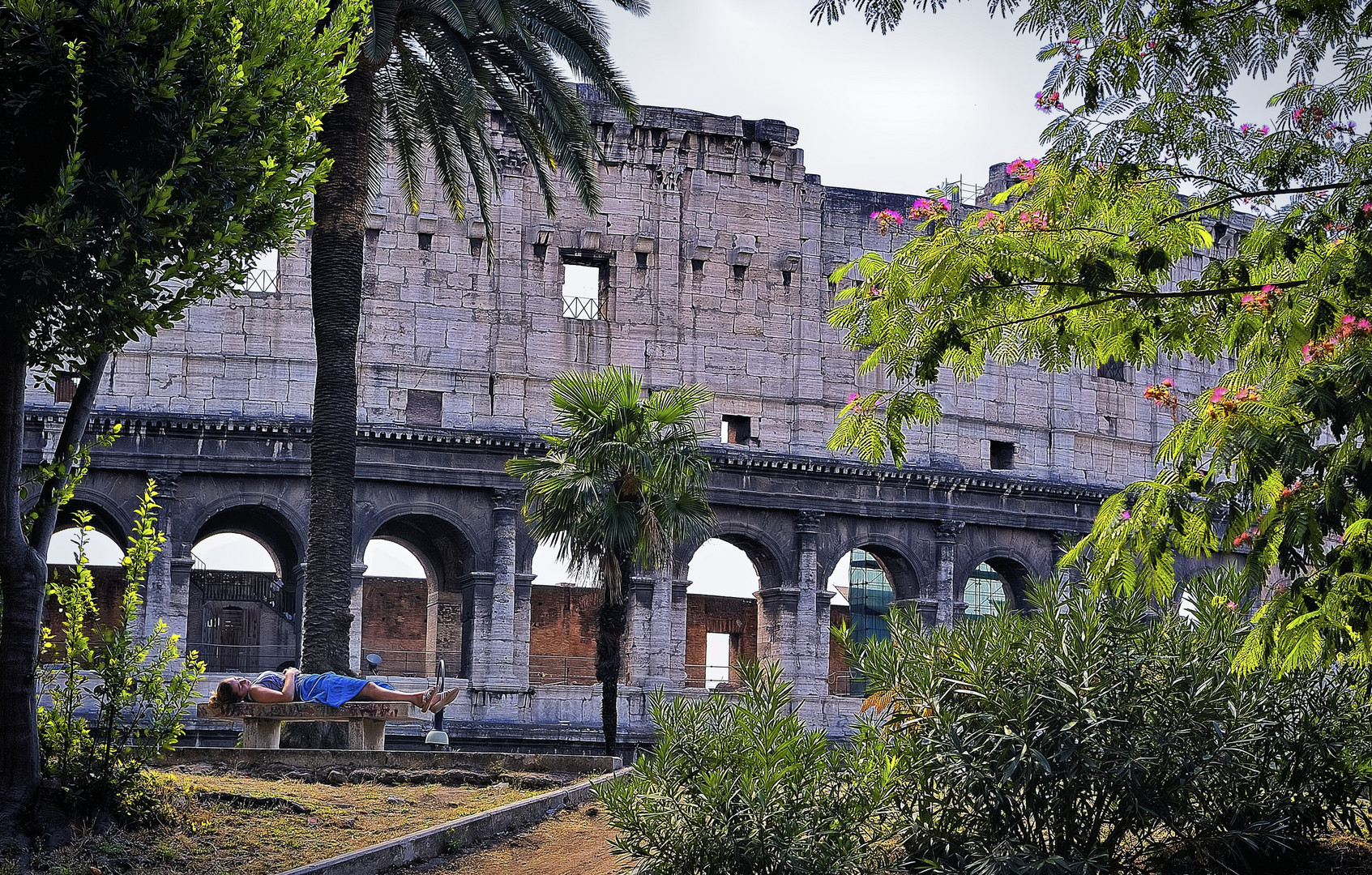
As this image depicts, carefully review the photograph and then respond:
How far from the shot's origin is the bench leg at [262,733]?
1881 centimetres

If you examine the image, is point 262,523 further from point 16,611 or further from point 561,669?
point 16,611

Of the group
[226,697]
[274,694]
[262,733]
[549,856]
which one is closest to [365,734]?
[262,733]

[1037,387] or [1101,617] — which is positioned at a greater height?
[1037,387]

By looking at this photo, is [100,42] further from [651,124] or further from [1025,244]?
[651,124]

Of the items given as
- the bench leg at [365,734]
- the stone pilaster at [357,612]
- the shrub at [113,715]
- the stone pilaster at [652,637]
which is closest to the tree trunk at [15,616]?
the shrub at [113,715]

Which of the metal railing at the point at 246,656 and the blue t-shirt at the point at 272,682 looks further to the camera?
the metal railing at the point at 246,656

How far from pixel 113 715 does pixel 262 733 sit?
23.8 feet

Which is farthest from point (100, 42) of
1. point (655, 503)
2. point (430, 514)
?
point (430, 514)

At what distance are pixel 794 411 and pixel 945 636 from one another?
86.5ft

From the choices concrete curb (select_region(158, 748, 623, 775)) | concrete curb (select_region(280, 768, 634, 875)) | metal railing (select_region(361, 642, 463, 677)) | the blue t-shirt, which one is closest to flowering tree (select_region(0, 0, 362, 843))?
concrete curb (select_region(280, 768, 634, 875))

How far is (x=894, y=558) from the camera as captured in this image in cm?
3809

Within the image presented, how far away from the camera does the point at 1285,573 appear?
8984mm

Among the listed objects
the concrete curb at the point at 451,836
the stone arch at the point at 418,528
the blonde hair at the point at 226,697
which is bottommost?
the concrete curb at the point at 451,836

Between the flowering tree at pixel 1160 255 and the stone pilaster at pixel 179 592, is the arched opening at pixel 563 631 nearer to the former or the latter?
the stone pilaster at pixel 179 592
